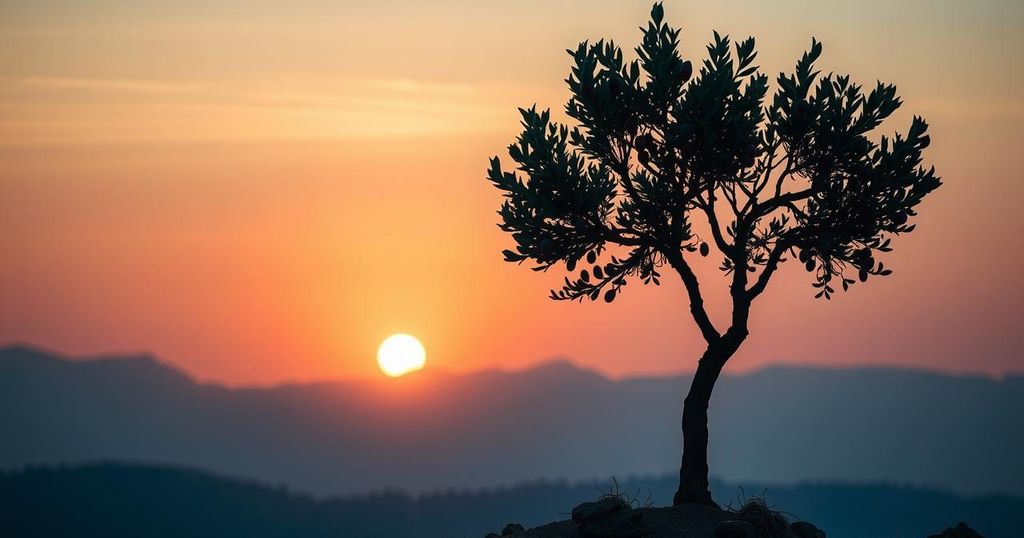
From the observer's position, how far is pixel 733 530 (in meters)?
22.7

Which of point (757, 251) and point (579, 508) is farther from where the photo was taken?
point (757, 251)

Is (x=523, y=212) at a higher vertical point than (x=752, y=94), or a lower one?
lower

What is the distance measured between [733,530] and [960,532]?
6813mm

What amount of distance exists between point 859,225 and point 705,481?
691cm

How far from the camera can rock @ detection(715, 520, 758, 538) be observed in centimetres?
2266

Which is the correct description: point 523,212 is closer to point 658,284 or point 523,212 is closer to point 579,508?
point 658,284

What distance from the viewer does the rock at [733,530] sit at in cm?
2266

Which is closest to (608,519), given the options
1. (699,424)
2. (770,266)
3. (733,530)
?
(733,530)

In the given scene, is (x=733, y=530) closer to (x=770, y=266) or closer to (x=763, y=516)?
(x=763, y=516)

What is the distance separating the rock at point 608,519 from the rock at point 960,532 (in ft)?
26.4

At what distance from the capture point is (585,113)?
25.0 meters

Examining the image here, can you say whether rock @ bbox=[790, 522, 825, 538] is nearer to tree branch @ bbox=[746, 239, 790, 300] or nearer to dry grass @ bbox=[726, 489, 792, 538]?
dry grass @ bbox=[726, 489, 792, 538]

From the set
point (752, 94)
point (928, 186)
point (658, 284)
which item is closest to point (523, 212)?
point (658, 284)

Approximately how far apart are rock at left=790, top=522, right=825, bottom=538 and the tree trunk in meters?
1.87
